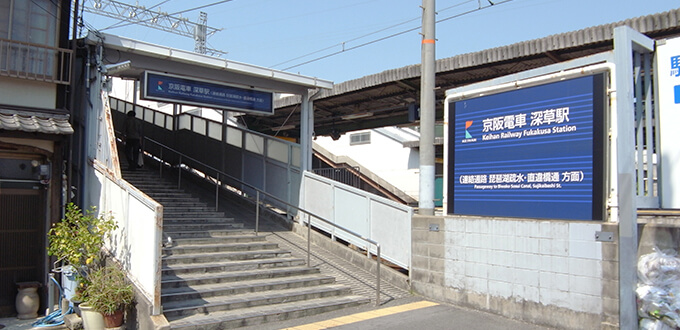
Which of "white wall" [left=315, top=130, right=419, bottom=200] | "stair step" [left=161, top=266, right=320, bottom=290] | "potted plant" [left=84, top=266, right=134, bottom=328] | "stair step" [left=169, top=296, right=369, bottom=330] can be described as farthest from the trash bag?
"white wall" [left=315, top=130, right=419, bottom=200]

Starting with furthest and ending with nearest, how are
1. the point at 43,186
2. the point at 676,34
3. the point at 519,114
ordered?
the point at 43,186 < the point at 676,34 < the point at 519,114

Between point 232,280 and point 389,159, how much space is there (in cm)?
1757

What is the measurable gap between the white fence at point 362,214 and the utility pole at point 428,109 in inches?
24.5

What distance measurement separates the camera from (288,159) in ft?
41.7

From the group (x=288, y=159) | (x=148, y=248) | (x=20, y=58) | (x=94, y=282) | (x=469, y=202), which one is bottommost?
(x=94, y=282)

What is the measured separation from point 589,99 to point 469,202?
94.0 inches

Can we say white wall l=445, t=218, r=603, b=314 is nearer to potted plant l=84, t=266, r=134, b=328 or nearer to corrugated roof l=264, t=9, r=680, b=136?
corrugated roof l=264, t=9, r=680, b=136

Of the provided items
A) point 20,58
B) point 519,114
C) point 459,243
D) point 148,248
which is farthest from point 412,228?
point 20,58

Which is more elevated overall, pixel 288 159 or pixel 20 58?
pixel 20 58

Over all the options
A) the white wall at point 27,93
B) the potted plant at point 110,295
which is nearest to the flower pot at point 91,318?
the potted plant at point 110,295

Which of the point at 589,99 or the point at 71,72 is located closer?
the point at 589,99

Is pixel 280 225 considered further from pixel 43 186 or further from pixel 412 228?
pixel 43 186

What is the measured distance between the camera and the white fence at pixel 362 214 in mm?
9359

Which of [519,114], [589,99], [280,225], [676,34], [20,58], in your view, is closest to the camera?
[589,99]
